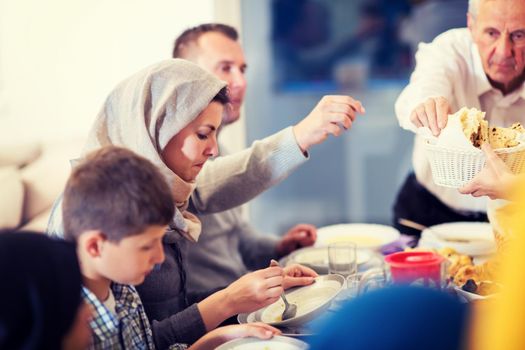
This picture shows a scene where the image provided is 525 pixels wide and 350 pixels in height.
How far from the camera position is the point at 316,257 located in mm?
1763

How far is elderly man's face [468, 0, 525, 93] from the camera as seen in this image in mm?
1537

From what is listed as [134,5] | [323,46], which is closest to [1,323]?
[134,5]

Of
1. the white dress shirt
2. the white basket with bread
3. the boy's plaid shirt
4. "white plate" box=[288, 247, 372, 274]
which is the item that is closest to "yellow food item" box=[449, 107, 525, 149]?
the white basket with bread

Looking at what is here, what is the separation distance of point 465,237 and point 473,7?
23.6 inches

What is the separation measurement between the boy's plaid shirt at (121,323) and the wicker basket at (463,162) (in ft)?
2.15

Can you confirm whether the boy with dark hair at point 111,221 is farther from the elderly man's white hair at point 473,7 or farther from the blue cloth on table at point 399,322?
the elderly man's white hair at point 473,7

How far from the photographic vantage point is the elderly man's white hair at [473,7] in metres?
1.63

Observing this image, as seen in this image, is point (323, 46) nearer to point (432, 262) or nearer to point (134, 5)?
point (134, 5)

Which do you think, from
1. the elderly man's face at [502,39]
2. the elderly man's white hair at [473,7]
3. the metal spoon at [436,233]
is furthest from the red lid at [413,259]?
the elderly man's white hair at [473,7]

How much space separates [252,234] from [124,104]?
81 cm

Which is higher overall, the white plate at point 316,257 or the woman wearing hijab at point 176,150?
the woman wearing hijab at point 176,150

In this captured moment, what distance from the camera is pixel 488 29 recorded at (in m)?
1.59

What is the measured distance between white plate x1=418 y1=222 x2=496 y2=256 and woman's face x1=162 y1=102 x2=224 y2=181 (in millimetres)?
662

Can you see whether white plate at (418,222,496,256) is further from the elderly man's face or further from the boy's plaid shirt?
the boy's plaid shirt
